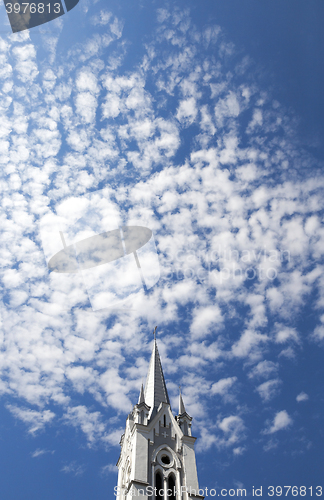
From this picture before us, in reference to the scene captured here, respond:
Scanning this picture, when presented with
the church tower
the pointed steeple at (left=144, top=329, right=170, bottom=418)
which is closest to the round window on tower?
the church tower

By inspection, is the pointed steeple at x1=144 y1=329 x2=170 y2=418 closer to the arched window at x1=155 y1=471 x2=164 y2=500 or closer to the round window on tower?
the round window on tower

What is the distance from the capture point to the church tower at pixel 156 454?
33250mm

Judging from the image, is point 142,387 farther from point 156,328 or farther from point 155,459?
point 156,328

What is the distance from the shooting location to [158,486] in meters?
34.0

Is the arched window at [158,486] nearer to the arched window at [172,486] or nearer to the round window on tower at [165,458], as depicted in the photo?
the arched window at [172,486]

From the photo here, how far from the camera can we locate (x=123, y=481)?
121 ft

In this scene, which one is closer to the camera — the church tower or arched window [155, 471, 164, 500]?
arched window [155, 471, 164, 500]

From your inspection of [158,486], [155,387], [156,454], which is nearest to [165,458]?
[156,454]

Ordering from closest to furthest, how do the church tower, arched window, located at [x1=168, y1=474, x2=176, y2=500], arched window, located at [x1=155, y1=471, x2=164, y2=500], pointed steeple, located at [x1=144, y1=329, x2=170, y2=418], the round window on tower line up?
arched window, located at [x1=155, y1=471, x2=164, y2=500] → the church tower → arched window, located at [x1=168, y1=474, x2=176, y2=500] → the round window on tower → pointed steeple, located at [x1=144, y1=329, x2=170, y2=418]

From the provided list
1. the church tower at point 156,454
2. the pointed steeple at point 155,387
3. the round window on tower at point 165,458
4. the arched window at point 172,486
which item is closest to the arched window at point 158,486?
the church tower at point 156,454

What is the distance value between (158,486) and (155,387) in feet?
40.4

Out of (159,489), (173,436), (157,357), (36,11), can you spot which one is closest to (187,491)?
(159,489)

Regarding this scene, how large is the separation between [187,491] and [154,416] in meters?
8.19

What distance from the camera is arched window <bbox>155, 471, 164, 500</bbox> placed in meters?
33.0
